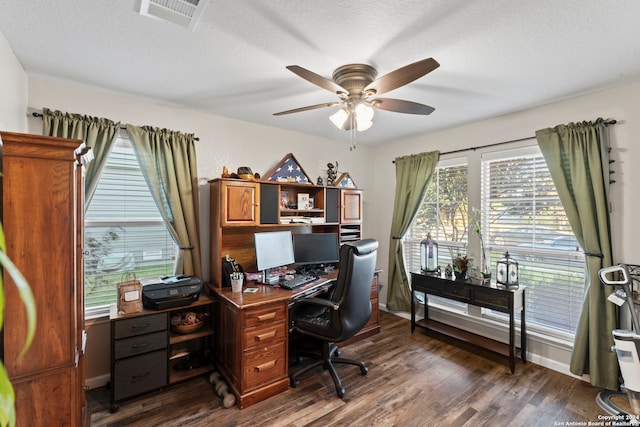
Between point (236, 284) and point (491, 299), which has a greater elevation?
point (236, 284)

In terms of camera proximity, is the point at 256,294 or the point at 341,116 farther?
the point at 256,294

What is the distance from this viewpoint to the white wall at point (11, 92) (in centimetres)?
175

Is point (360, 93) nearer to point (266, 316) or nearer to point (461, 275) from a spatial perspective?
point (266, 316)

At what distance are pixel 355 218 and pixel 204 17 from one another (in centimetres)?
276

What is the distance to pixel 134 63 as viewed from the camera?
2.07 m

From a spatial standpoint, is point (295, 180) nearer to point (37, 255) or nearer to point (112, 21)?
point (112, 21)

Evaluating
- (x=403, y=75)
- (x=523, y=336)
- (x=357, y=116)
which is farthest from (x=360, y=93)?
(x=523, y=336)

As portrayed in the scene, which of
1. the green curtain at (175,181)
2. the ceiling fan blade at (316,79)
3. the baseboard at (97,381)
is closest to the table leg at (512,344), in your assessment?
the ceiling fan blade at (316,79)

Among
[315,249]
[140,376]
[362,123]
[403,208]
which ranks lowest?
[140,376]

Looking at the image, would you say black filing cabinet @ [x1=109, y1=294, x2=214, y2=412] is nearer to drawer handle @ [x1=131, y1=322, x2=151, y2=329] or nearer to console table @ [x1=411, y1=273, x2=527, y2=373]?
drawer handle @ [x1=131, y1=322, x2=151, y2=329]

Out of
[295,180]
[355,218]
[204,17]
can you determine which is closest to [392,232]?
[355,218]

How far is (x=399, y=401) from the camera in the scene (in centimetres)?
233

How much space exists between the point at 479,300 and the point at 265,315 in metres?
2.10

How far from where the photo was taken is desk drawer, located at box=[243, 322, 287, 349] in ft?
7.57
